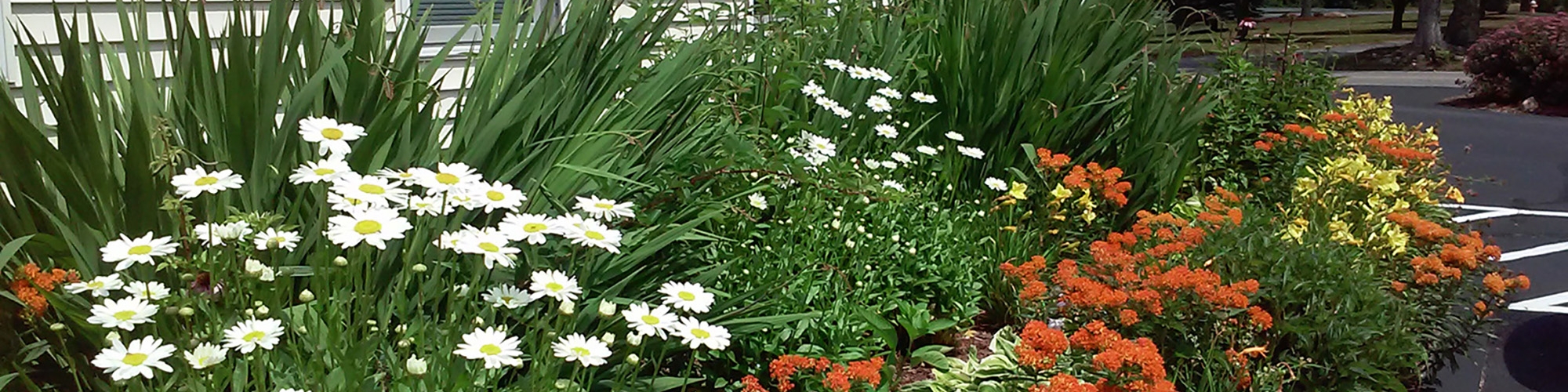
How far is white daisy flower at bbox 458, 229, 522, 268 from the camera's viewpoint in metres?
1.77

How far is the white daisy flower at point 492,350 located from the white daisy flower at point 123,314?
1.31 ft

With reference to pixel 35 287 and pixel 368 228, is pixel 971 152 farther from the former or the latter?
pixel 35 287

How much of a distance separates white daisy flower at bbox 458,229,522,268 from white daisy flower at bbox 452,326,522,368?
0.10 meters

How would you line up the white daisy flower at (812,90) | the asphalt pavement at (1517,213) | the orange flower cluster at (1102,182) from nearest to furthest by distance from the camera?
the white daisy flower at (812,90) < the orange flower cluster at (1102,182) < the asphalt pavement at (1517,213)

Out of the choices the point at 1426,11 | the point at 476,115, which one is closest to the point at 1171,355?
the point at 476,115

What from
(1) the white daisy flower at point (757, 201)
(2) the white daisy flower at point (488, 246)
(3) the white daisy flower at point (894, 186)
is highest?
(2) the white daisy flower at point (488, 246)

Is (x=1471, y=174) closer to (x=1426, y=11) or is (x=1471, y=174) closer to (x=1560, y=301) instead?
(x=1560, y=301)

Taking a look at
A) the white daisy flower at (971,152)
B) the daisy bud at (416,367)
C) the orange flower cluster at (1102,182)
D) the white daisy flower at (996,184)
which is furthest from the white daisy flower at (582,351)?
the orange flower cluster at (1102,182)

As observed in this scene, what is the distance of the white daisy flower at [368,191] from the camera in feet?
5.94

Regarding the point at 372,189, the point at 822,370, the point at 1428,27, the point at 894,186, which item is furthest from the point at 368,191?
the point at 1428,27

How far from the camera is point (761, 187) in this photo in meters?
2.96

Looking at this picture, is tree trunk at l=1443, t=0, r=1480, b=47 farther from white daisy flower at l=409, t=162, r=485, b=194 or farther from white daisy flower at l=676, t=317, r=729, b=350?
white daisy flower at l=409, t=162, r=485, b=194

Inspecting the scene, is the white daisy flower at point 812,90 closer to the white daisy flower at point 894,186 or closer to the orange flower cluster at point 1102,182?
the white daisy flower at point 894,186

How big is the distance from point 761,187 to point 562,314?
1101 mm
